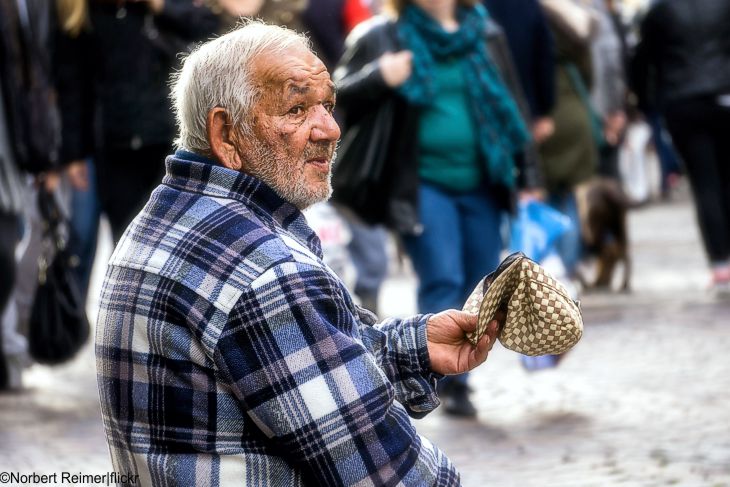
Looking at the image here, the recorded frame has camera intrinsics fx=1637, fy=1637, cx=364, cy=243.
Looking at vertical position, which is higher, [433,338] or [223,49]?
[223,49]

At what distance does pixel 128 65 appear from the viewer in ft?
24.3

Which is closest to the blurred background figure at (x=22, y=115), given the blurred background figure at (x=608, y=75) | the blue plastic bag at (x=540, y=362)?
the blue plastic bag at (x=540, y=362)

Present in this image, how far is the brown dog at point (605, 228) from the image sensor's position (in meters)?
11.2

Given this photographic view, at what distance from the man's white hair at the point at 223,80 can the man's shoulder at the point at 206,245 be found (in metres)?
0.14

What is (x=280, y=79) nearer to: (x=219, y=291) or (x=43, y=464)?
(x=219, y=291)

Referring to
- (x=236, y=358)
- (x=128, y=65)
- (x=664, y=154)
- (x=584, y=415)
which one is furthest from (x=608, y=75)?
(x=236, y=358)

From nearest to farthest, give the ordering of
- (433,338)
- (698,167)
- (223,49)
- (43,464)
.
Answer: (223,49)
(433,338)
(43,464)
(698,167)

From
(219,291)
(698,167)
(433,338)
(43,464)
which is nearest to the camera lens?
(219,291)

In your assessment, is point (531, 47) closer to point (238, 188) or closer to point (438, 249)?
point (438, 249)

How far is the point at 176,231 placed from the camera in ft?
9.45

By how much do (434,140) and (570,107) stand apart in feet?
11.8

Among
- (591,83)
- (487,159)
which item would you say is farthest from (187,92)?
(591,83)

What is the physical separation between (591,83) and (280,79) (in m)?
7.78

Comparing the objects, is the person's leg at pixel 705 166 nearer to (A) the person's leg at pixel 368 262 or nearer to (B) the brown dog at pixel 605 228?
(B) the brown dog at pixel 605 228
